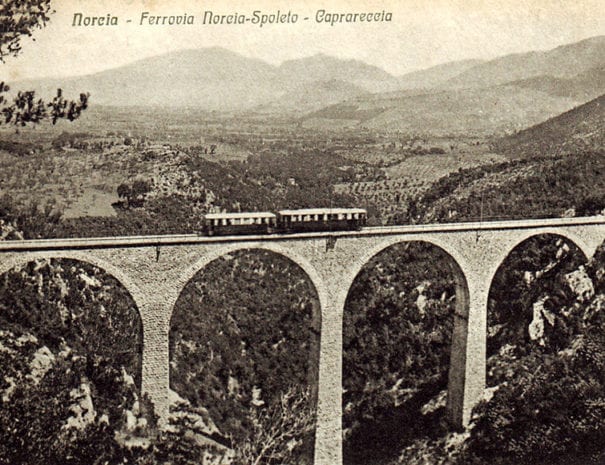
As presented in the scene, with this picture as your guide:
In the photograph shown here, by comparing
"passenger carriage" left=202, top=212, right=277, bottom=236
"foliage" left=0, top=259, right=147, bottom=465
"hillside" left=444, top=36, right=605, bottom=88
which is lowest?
"foliage" left=0, top=259, right=147, bottom=465

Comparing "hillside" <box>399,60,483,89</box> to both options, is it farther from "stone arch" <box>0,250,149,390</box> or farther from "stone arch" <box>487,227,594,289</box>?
"stone arch" <box>0,250,149,390</box>

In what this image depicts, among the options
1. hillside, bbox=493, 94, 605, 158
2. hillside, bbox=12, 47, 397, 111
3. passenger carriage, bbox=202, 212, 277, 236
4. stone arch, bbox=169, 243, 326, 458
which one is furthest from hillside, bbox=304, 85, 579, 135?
passenger carriage, bbox=202, 212, 277, 236

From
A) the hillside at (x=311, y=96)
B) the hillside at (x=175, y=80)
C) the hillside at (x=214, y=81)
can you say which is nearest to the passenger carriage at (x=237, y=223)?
the hillside at (x=214, y=81)

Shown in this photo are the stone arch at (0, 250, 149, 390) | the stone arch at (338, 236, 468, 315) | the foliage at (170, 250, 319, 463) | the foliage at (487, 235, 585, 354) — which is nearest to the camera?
the stone arch at (0, 250, 149, 390)

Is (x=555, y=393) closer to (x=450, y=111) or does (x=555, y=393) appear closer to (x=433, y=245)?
(x=433, y=245)

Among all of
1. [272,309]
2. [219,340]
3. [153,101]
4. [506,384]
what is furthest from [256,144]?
[506,384]

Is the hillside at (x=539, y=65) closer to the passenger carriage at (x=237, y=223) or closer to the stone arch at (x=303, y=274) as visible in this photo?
the stone arch at (x=303, y=274)

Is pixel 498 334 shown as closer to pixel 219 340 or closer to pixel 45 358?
pixel 219 340
